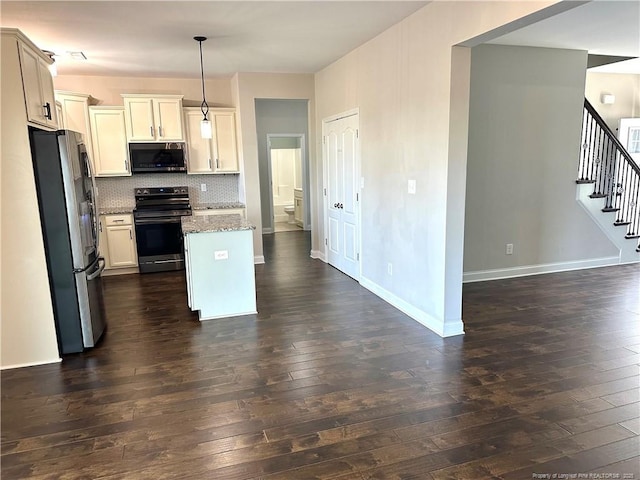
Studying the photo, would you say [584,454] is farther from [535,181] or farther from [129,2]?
[129,2]

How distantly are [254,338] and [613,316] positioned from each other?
3348 mm

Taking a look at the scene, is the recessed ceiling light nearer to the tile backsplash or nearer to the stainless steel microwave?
the stainless steel microwave

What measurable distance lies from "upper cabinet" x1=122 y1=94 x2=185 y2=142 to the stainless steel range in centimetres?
95

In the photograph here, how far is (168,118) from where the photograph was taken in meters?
5.90

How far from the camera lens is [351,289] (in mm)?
4980

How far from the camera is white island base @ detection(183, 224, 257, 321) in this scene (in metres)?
4.00

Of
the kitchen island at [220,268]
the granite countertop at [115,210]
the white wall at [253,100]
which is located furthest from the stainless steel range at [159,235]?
the kitchen island at [220,268]

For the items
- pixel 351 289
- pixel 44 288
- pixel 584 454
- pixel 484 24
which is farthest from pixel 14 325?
pixel 484 24

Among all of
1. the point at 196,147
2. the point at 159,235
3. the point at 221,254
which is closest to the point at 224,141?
the point at 196,147

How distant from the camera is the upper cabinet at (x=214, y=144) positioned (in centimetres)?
610

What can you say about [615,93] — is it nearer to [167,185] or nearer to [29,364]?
[167,185]

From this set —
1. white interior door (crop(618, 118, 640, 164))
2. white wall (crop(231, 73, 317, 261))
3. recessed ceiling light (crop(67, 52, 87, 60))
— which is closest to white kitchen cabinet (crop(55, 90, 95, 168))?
recessed ceiling light (crop(67, 52, 87, 60))

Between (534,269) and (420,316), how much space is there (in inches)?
94.0

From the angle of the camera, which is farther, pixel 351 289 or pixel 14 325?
pixel 351 289
